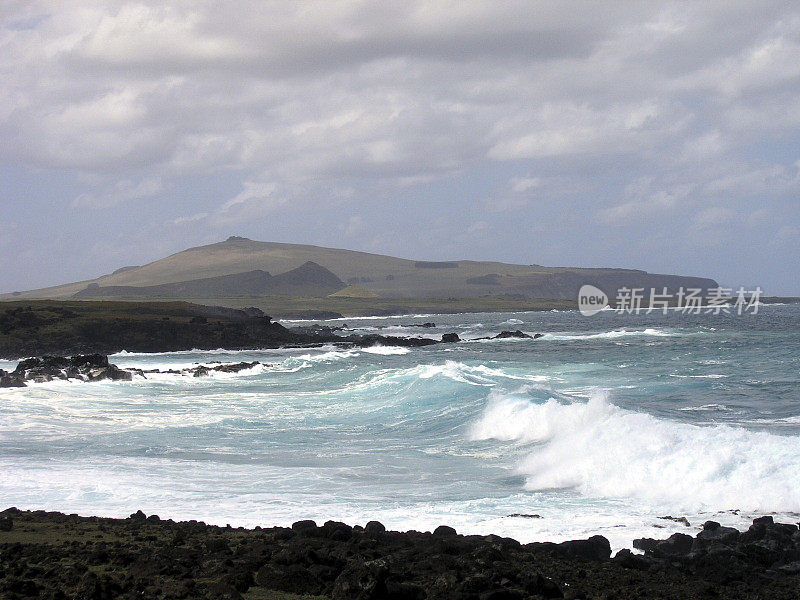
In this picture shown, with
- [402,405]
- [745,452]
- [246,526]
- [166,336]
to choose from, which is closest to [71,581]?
[246,526]

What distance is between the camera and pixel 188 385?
34500 mm

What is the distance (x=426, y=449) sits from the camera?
64.1 ft

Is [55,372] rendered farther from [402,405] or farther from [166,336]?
[166,336]

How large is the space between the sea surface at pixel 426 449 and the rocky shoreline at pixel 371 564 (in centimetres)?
134

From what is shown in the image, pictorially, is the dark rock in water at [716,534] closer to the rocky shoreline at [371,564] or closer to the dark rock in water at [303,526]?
the rocky shoreline at [371,564]

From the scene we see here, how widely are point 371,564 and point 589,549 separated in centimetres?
286

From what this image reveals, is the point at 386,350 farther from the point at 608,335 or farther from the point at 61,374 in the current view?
the point at 61,374

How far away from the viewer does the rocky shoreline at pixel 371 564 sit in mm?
7953

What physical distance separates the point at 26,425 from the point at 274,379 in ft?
47.2

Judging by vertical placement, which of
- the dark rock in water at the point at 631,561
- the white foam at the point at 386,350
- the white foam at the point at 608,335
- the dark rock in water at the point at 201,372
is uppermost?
the white foam at the point at 608,335

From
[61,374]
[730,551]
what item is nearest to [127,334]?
[61,374]

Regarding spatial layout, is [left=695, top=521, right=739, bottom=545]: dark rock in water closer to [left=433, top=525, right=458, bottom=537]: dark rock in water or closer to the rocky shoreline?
the rocky shoreline

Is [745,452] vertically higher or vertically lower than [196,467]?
higher

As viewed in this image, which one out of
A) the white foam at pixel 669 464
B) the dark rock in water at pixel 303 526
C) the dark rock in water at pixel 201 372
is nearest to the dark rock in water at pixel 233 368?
the dark rock in water at pixel 201 372
